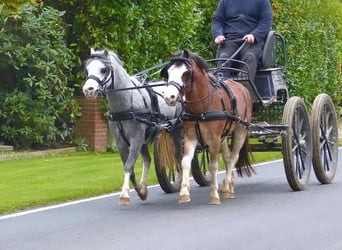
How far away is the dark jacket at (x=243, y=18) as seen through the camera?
45.7 ft

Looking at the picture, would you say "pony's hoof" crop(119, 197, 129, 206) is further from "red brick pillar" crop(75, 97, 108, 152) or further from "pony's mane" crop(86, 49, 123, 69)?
"red brick pillar" crop(75, 97, 108, 152)

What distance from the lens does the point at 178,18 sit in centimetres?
2148

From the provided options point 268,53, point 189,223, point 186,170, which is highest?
point 268,53

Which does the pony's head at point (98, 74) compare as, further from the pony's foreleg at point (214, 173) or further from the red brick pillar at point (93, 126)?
the red brick pillar at point (93, 126)

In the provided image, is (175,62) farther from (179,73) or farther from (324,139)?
(324,139)

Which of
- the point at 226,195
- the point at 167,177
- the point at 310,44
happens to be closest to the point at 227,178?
the point at 226,195

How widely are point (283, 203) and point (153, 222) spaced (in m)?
2.14

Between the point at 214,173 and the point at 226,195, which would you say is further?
the point at 226,195

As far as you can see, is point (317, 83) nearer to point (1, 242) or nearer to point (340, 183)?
point (340, 183)

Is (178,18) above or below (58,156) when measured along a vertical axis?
above

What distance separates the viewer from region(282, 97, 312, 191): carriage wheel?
13305mm

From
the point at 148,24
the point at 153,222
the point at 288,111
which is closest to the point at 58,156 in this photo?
the point at 148,24

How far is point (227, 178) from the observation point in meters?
13.0

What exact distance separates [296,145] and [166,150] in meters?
1.85
